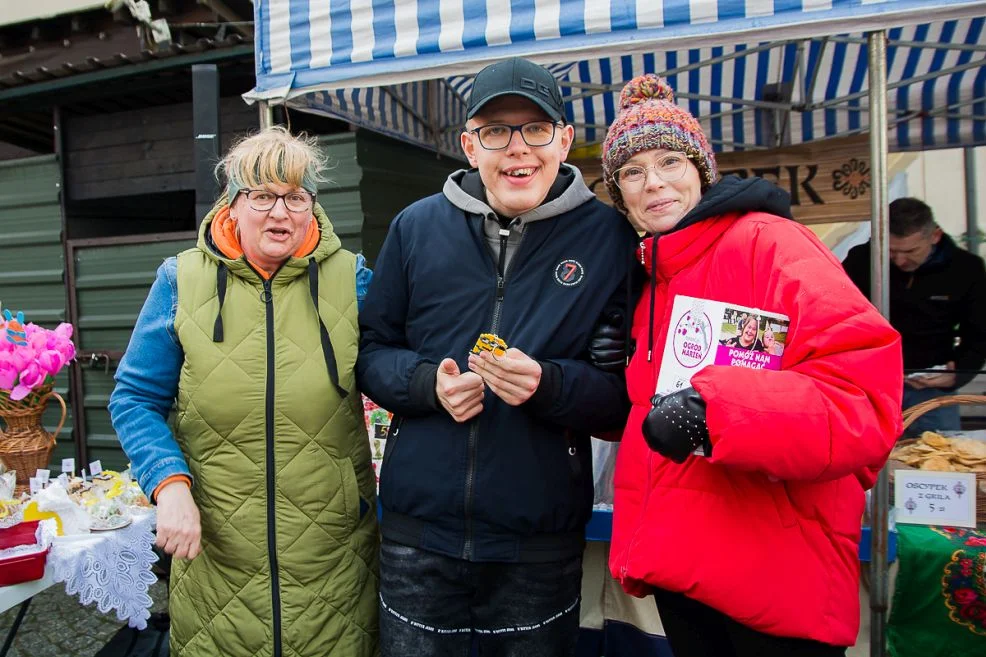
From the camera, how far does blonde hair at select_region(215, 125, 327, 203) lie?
1742 millimetres

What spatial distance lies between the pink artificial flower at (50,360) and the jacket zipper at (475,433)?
206 centimetres

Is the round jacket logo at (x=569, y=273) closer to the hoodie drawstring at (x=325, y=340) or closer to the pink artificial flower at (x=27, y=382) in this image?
the hoodie drawstring at (x=325, y=340)

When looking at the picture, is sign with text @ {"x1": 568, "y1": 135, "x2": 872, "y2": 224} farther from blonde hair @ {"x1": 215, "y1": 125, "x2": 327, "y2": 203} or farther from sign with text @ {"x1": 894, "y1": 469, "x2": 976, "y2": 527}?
blonde hair @ {"x1": 215, "y1": 125, "x2": 327, "y2": 203}

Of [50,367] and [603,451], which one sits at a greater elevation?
[50,367]

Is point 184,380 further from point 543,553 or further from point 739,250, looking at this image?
point 739,250

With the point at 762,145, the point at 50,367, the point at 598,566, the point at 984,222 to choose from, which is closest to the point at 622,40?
the point at 598,566

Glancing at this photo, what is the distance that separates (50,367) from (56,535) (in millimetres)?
767

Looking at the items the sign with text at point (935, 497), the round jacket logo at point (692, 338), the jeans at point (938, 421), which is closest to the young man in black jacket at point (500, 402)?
the round jacket logo at point (692, 338)

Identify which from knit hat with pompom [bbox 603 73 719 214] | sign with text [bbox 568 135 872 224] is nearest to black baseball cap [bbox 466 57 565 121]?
knit hat with pompom [bbox 603 73 719 214]

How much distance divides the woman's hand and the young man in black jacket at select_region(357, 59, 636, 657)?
47cm

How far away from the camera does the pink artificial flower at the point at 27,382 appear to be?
263 centimetres

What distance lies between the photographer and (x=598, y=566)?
2.66m

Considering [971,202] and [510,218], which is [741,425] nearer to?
[510,218]

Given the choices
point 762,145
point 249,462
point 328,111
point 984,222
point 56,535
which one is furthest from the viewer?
point 984,222
